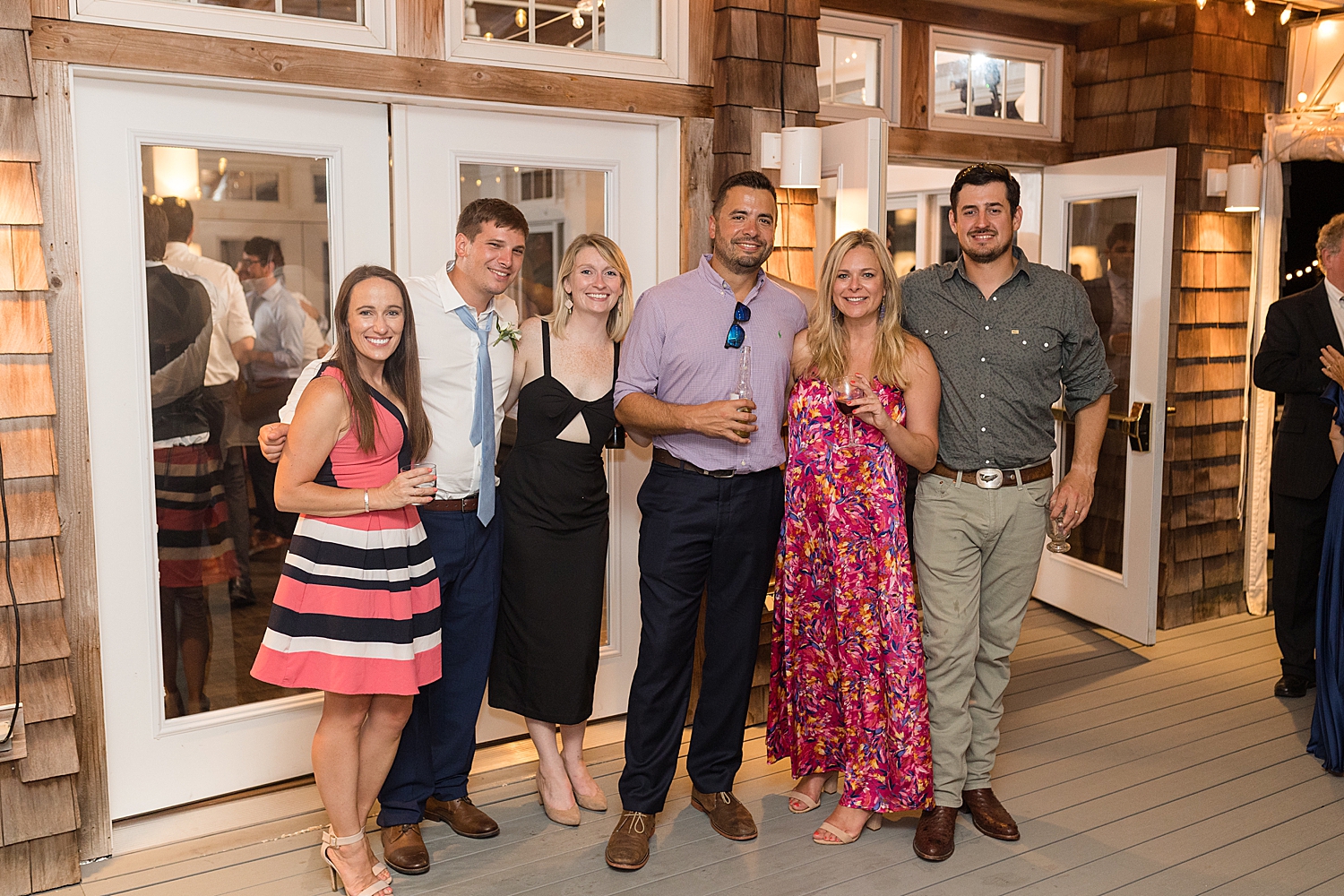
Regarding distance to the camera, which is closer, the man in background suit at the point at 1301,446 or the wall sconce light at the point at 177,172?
the wall sconce light at the point at 177,172

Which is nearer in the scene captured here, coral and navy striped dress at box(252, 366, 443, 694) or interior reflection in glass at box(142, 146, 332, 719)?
coral and navy striped dress at box(252, 366, 443, 694)

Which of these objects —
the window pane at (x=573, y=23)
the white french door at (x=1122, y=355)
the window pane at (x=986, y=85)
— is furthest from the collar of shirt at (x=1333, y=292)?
the window pane at (x=573, y=23)

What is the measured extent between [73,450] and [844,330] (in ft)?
6.84

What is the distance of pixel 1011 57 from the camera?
533 centimetres

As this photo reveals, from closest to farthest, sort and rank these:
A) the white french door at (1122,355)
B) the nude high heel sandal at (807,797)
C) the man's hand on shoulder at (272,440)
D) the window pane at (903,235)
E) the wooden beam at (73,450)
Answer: the man's hand on shoulder at (272,440)
the wooden beam at (73,450)
the nude high heel sandal at (807,797)
the white french door at (1122,355)
the window pane at (903,235)

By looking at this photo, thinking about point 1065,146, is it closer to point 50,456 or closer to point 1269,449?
point 1269,449

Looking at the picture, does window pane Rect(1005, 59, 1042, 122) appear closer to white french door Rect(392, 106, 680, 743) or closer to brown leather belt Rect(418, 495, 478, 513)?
white french door Rect(392, 106, 680, 743)

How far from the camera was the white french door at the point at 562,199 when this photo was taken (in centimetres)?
353

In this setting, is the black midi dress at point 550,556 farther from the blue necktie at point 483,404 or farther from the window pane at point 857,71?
the window pane at point 857,71

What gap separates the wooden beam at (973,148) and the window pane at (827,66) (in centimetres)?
34

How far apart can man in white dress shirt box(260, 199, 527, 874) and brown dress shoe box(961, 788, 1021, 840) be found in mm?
1421

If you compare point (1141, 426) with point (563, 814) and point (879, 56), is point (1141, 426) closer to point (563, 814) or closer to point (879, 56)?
point (879, 56)

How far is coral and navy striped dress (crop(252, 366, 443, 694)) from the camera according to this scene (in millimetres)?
2689

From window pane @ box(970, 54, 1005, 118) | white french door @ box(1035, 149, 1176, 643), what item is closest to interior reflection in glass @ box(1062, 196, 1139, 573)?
white french door @ box(1035, 149, 1176, 643)
